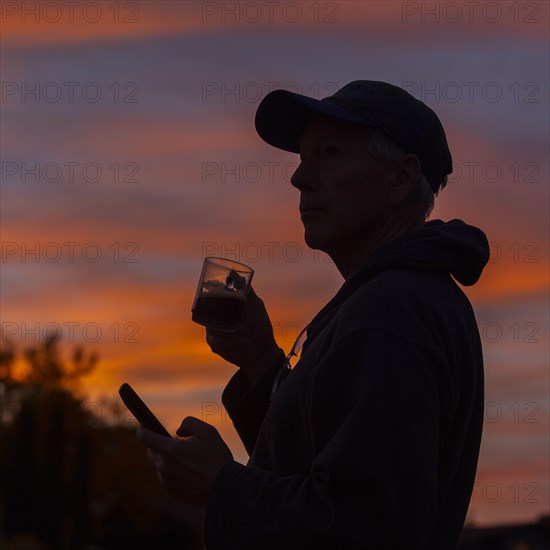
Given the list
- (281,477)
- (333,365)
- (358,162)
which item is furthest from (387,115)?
(281,477)

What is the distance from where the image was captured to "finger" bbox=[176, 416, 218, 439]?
154 inches

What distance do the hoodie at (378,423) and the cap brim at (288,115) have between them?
0.50 meters

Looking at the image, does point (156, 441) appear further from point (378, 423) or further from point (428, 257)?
point (428, 257)

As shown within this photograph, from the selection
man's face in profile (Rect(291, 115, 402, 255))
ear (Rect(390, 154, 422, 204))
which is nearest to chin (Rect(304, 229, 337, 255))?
man's face in profile (Rect(291, 115, 402, 255))

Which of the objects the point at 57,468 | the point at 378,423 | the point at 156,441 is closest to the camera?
the point at 378,423

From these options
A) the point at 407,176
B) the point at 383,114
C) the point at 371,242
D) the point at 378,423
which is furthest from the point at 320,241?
the point at 378,423

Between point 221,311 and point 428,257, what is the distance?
4.44 feet

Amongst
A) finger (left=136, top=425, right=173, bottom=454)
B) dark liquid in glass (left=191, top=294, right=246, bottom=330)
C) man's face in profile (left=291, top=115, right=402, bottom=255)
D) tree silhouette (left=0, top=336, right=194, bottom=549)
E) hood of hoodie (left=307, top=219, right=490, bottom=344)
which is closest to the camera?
finger (left=136, top=425, right=173, bottom=454)

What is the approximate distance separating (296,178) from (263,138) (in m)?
0.47

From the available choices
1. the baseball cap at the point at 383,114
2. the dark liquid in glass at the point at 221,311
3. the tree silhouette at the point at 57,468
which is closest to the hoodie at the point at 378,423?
the baseball cap at the point at 383,114

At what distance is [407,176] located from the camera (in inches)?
171

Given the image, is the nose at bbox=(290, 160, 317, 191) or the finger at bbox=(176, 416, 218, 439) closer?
the finger at bbox=(176, 416, 218, 439)

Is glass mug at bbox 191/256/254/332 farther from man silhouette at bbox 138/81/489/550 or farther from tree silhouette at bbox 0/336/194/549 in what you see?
tree silhouette at bbox 0/336/194/549

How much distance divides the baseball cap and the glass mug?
0.81 m
